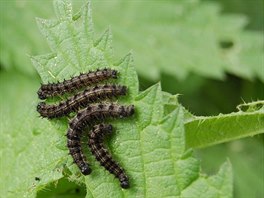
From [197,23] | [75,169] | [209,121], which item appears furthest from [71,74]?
[197,23]

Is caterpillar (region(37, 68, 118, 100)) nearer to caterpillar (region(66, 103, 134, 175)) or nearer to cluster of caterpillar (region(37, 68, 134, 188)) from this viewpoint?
cluster of caterpillar (region(37, 68, 134, 188))

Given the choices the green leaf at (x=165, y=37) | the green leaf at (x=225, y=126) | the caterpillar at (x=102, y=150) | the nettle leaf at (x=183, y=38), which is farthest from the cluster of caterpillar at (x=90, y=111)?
the nettle leaf at (x=183, y=38)

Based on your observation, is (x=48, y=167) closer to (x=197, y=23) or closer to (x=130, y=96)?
(x=130, y=96)

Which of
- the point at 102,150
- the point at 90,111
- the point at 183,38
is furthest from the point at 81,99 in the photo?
the point at 183,38

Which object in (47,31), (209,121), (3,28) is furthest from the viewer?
(3,28)

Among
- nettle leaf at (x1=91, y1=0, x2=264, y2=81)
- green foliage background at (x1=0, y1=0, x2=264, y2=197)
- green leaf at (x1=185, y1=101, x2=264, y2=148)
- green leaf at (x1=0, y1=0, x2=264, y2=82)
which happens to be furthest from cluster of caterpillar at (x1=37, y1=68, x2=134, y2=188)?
nettle leaf at (x1=91, y1=0, x2=264, y2=81)

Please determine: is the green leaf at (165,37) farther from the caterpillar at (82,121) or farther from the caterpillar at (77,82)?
the caterpillar at (82,121)
